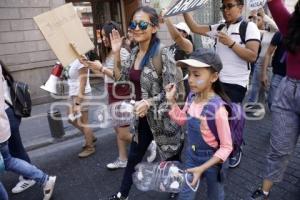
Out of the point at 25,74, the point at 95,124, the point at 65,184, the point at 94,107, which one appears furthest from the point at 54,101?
the point at 65,184

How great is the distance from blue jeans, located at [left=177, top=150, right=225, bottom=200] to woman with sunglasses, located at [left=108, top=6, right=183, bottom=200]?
362 millimetres

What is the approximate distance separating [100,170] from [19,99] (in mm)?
1337

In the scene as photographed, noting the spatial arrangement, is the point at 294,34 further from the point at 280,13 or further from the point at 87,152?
the point at 87,152

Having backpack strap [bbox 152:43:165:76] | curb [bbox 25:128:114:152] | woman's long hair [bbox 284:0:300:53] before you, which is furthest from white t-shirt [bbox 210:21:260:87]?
curb [bbox 25:128:114:152]

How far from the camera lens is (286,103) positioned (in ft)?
8.37

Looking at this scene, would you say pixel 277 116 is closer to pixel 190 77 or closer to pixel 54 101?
pixel 190 77

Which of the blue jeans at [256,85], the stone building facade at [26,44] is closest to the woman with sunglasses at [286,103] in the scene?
the blue jeans at [256,85]

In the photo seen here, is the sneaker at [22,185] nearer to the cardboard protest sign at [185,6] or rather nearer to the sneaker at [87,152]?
the sneaker at [87,152]

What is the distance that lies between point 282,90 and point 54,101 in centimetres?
601

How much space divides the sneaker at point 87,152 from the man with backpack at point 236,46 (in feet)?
6.91

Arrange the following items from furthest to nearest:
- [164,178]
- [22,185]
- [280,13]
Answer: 1. [22,185]
2. [280,13]
3. [164,178]

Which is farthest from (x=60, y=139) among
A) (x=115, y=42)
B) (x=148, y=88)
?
(x=148, y=88)

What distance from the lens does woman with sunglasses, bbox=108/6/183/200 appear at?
2428 millimetres

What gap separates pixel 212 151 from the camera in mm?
2133
